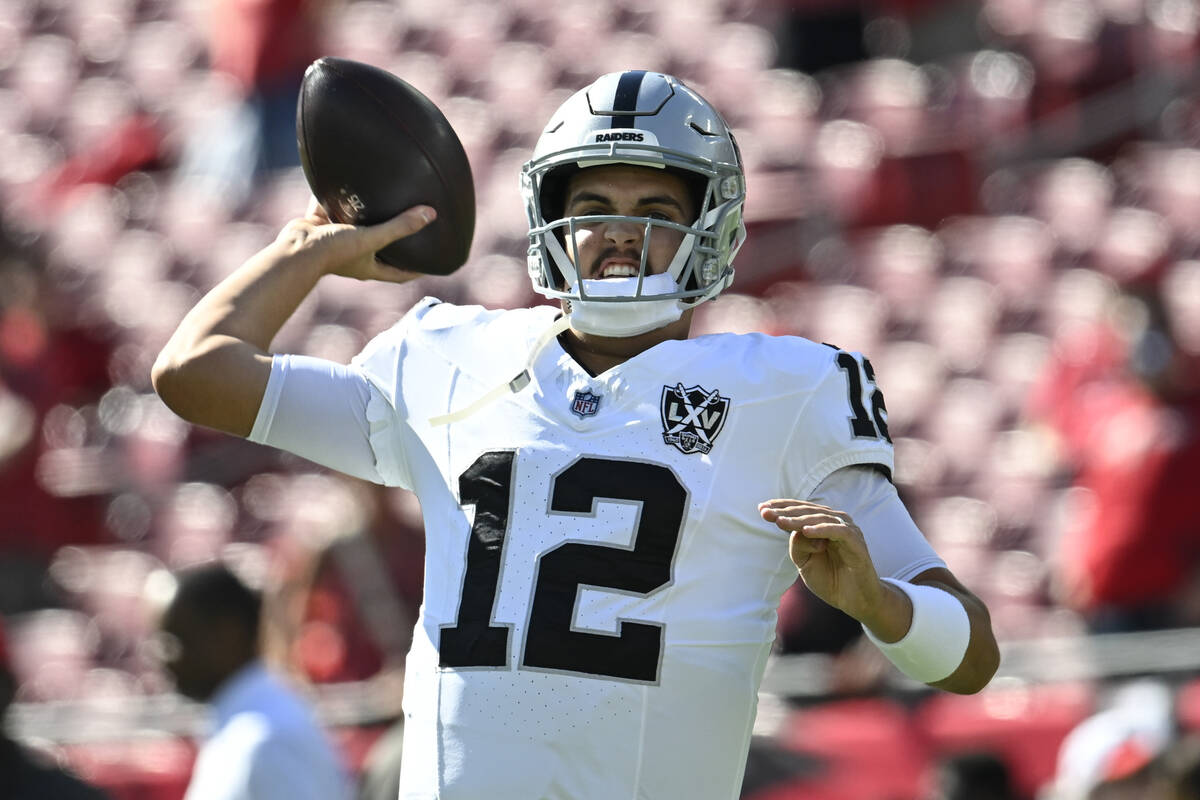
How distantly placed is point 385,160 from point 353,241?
17 cm

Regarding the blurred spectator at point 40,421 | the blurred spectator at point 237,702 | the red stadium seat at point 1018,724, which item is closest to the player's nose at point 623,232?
the blurred spectator at point 237,702

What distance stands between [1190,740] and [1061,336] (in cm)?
250

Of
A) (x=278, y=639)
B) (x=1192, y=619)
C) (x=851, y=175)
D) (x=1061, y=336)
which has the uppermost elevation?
(x=851, y=175)

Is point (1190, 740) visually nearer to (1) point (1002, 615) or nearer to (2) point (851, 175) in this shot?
(1) point (1002, 615)

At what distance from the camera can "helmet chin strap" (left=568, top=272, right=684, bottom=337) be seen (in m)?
2.26

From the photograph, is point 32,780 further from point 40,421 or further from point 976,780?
point 40,421

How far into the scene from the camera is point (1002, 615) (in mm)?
5383

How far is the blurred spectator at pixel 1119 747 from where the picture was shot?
3730mm

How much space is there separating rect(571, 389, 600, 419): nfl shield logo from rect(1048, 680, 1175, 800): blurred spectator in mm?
1980

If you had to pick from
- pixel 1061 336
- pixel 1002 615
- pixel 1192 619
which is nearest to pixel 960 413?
pixel 1061 336

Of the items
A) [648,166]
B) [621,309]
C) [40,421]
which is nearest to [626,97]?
[648,166]

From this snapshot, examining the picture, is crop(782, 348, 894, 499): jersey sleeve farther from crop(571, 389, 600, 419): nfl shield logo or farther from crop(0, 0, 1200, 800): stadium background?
crop(0, 0, 1200, 800): stadium background

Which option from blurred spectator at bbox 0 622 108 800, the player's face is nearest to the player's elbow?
the player's face

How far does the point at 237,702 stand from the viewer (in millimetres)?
3443
